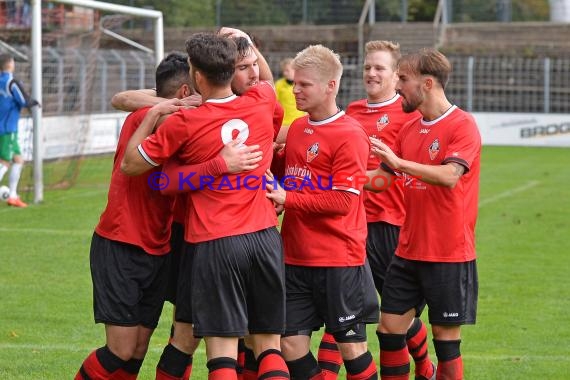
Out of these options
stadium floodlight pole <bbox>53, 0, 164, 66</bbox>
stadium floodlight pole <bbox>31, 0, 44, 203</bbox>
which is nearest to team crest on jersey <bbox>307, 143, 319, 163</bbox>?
stadium floodlight pole <bbox>31, 0, 44, 203</bbox>

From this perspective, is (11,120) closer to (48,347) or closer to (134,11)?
(134,11)

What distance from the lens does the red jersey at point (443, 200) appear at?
6.14 meters

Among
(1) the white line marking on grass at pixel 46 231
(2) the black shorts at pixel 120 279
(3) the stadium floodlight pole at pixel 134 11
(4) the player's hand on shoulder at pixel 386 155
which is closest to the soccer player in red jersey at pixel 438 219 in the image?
(4) the player's hand on shoulder at pixel 386 155

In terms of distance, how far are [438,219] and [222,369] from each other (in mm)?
1632

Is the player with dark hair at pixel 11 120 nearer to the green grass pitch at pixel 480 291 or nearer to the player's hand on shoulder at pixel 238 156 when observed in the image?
the green grass pitch at pixel 480 291

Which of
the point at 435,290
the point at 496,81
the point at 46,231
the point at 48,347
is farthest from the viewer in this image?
the point at 496,81

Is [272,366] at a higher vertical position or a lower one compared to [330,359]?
higher

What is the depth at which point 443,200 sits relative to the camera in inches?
244

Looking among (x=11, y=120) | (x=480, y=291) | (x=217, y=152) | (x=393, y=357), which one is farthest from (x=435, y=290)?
(x=11, y=120)

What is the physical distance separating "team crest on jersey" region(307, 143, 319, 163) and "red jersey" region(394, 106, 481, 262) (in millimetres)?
660

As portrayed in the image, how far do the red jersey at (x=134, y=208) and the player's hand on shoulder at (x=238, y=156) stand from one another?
2.00ft

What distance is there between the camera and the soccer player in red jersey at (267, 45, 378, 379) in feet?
19.1

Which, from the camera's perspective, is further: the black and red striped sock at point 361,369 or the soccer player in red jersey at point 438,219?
the soccer player in red jersey at point 438,219

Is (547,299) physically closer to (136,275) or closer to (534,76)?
(136,275)
